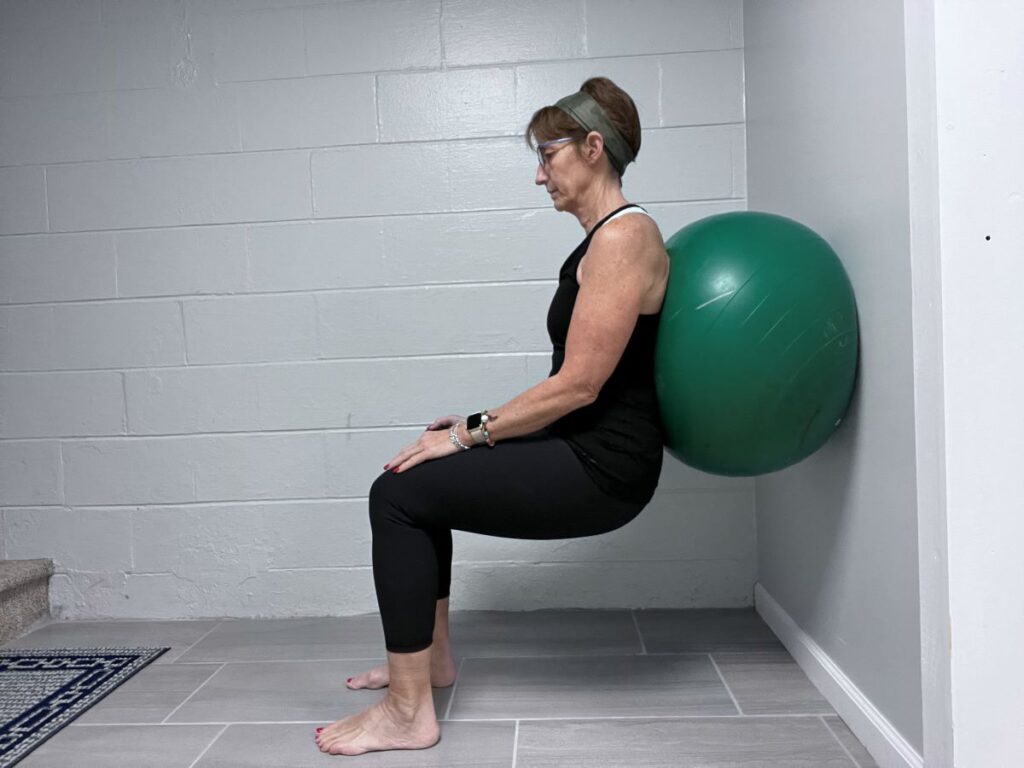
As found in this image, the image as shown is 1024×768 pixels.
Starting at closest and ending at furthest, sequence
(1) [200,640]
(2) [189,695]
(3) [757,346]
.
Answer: (3) [757,346]
(2) [189,695]
(1) [200,640]

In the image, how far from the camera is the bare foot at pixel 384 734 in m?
1.96

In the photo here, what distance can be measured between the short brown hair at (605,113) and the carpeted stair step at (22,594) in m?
2.12

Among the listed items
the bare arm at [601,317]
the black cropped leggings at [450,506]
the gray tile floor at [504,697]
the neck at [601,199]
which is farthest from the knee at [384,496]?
the neck at [601,199]

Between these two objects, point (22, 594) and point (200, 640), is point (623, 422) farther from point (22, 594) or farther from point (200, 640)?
point (22, 594)

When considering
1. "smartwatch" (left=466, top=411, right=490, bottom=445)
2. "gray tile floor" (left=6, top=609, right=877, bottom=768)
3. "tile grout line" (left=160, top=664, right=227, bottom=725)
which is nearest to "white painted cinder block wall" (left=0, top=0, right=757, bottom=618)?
"gray tile floor" (left=6, top=609, right=877, bottom=768)

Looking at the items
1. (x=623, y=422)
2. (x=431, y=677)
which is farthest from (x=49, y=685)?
(x=623, y=422)

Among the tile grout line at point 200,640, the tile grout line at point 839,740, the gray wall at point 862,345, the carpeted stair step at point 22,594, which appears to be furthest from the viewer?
the carpeted stair step at point 22,594

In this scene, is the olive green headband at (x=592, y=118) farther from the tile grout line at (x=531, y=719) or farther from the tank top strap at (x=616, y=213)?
the tile grout line at (x=531, y=719)

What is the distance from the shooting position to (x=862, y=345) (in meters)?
1.89

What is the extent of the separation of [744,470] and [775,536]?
83 centimetres

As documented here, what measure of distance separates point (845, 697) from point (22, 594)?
96.1 inches

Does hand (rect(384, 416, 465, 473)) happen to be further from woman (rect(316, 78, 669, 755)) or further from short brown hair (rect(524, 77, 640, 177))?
short brown hair (rect(524, 77, 640, 177))

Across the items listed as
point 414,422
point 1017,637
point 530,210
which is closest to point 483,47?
point 530,210

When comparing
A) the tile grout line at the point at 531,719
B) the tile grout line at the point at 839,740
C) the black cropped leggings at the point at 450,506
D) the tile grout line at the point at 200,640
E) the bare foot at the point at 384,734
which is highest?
the black cropped leggings at the point at 450,506
